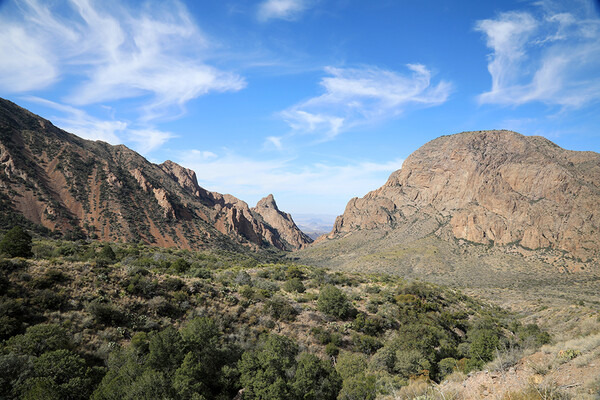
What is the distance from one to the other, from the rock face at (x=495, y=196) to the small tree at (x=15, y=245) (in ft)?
403

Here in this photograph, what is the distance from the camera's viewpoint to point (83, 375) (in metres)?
13.9

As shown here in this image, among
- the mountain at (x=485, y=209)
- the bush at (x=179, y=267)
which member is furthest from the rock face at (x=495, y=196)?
the bush at (x=179, y=267)

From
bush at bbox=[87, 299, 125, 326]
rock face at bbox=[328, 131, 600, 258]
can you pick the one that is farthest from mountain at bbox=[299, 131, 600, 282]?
bush at bbox=[87, 299, 125, 326]

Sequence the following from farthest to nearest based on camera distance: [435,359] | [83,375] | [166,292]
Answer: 1. [166,292]
2. [435,359]
3. [83,375]

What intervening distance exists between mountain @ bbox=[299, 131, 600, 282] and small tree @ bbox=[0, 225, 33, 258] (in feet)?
300

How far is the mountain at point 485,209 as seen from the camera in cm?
8925

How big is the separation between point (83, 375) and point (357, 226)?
15943 centimetres

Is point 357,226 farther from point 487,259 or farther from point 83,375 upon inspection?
point 83,375

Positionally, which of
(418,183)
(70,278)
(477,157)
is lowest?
(70,278)

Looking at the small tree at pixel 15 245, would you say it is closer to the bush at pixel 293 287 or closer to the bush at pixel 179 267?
the bush at pixel 179 267

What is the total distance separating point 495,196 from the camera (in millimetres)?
113188

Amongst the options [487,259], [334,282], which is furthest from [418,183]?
[334,282]

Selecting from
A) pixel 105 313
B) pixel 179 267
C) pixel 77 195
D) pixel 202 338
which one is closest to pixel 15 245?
pixel 105 313

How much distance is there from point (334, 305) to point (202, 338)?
588 inches
